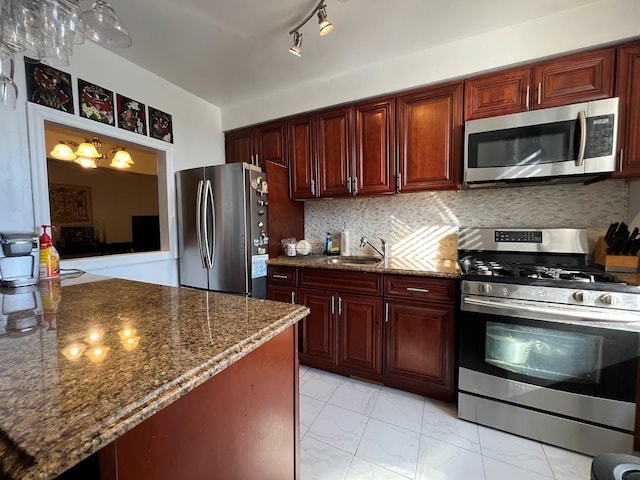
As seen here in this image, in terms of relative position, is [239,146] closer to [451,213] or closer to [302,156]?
[302,156]

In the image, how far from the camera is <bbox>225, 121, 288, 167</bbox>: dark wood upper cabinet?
262cm

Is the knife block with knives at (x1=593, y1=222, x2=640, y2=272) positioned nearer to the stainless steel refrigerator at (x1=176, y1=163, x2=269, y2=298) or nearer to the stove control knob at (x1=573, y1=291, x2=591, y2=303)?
the stove control knob at (x1=573, y1=291, x2=591, y2=303)

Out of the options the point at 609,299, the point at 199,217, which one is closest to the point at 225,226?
the point at 199,217

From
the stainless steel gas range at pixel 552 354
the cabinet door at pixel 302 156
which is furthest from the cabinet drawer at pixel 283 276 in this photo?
the stainless steel gas range at pixel 552 354

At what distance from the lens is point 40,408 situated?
0.42m

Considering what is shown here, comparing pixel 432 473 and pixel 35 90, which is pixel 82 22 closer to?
pixel 35 90

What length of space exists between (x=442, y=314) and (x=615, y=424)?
0.92 m

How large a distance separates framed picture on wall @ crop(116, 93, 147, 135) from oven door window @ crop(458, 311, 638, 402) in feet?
8.94

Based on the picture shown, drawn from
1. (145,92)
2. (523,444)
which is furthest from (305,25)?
(523,444)

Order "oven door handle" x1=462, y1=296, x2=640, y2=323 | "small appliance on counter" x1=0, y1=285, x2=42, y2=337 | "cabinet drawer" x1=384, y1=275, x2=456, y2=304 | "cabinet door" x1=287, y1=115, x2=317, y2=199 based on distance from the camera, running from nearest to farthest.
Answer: "small appliance on counter" x1=0, y1=285, x2=42, y2=337
"oven door handle" x1=462, y1=296, x2=640, y2=323
"cabinet drawer" x1=384, y1=275, x2=456, y2=304
"cabinet door" x1=287, y1=115, x2=317, y2=199

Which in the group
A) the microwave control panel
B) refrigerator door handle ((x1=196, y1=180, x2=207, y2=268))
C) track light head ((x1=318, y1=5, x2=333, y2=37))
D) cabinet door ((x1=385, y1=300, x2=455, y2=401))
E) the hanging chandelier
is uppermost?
track light head ((x1=318, y1=5, x2=333, y2=37))

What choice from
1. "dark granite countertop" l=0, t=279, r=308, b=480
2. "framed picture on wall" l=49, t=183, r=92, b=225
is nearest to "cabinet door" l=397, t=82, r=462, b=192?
"dark granite countertop" l=0, t=279, r=308, b=480

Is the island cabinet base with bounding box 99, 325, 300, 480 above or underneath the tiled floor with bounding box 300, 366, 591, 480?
above

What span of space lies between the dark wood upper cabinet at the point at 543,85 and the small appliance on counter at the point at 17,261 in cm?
280
